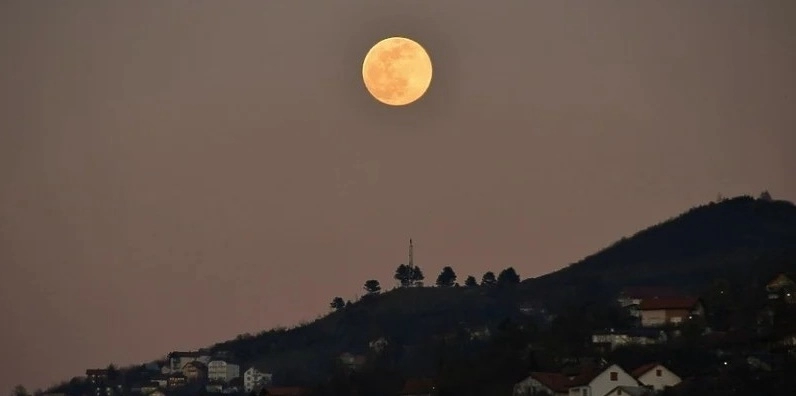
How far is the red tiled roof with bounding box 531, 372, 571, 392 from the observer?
96.7 metres

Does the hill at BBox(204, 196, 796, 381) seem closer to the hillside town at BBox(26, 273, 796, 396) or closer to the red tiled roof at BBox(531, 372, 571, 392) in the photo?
the hillside town at BBox(26, 273, 796, 396)

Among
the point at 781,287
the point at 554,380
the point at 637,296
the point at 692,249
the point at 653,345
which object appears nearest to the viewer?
the point at 554,380

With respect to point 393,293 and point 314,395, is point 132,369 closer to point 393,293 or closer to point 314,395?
point 393,293

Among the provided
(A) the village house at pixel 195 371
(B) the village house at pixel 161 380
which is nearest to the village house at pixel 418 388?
(A) the village house at pixel 195 371

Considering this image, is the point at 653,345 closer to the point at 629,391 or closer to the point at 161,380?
the point at 629,391

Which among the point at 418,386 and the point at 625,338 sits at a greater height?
the point at 625,338

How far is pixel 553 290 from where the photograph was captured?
6422 inches

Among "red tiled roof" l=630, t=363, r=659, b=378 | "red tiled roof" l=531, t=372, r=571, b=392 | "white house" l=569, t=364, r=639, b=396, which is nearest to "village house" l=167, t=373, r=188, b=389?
"red tiled roof" l=531, t=372, r=571, b=392

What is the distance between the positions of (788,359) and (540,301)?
235 ft

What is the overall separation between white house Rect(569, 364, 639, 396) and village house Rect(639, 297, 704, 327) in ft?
55.8

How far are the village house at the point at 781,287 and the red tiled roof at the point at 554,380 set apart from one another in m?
14.4

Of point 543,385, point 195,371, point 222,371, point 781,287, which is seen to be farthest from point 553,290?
point 543,385

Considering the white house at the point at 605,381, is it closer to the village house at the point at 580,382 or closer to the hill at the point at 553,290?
the village house at the point at 580,382

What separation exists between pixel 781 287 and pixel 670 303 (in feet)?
25.3
